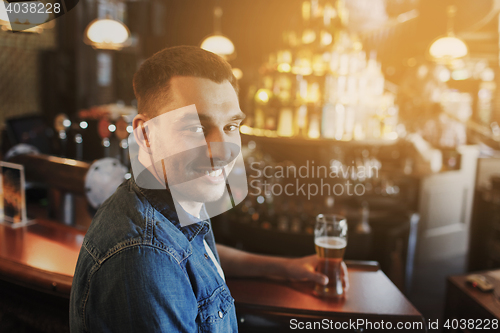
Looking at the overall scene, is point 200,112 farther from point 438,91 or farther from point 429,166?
point 438,91

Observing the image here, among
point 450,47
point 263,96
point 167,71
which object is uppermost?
point 450,47

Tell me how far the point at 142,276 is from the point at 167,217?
187mm

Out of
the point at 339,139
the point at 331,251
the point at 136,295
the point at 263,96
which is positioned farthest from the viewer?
the point at 263,96

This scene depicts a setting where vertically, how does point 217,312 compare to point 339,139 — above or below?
below

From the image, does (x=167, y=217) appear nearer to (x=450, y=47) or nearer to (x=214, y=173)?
→ (x=214, y=173)

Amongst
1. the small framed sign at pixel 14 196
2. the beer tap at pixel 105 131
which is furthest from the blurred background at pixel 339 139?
the small framed sign at pixel 14 196

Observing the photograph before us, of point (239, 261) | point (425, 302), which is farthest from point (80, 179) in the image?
point (425, 302)

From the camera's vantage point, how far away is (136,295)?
0.63 meters

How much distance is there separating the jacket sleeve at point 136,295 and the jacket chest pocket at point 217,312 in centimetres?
9

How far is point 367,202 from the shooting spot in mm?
3299

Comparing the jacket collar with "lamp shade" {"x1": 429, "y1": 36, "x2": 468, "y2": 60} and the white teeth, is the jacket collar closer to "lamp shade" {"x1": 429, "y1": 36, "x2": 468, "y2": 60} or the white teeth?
the white teeth

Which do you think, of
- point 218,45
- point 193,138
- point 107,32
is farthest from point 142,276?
point 218,45

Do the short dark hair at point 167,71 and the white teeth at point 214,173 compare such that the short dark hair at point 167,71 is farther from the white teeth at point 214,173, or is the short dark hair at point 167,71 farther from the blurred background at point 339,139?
the blurred background at point 339,139

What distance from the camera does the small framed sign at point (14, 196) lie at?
66.5 inches
